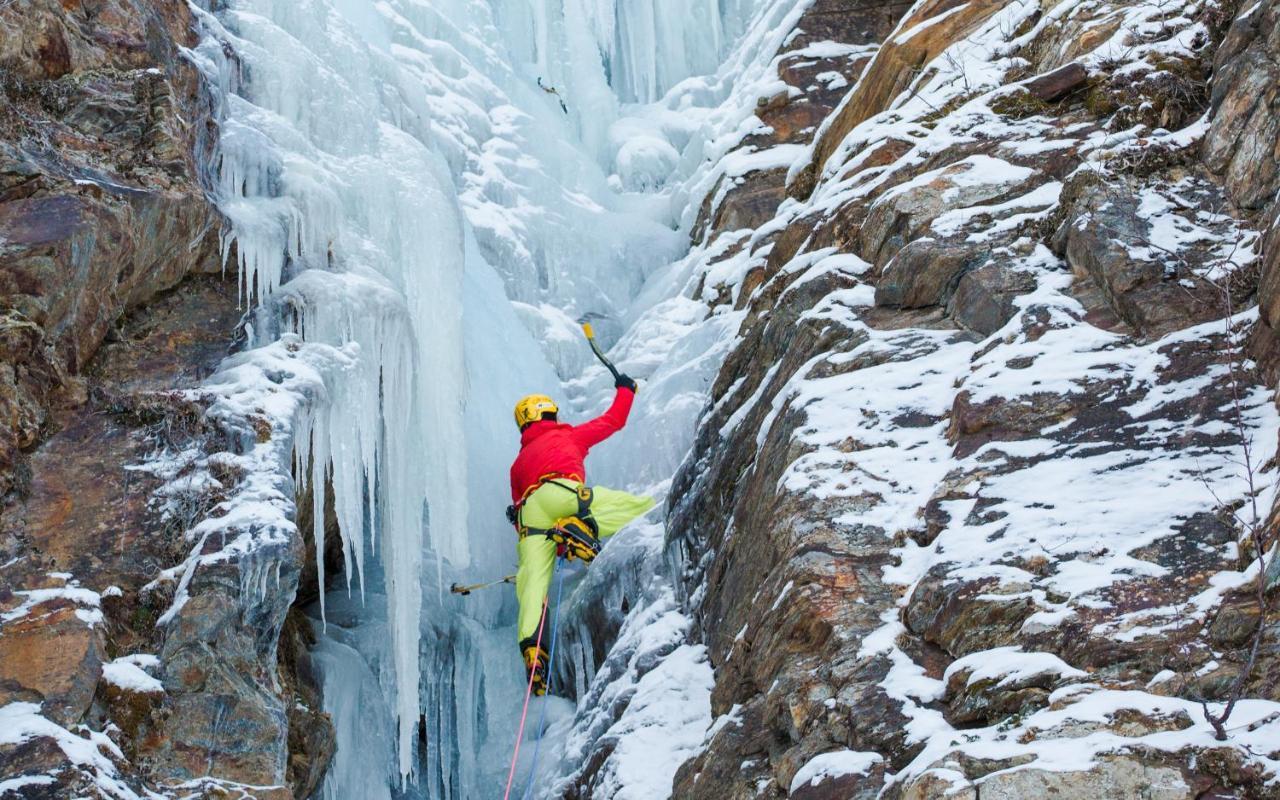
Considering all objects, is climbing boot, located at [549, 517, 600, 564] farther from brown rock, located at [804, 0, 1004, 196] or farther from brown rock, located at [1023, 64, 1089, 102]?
brown rock, located at [1023, 64, 1089, 102]

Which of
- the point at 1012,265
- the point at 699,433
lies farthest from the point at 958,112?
the point at 699,433

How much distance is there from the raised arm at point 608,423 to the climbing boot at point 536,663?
1617 millimetres

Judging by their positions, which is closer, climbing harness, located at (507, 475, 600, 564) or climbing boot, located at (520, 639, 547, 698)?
climbing boot, located at (520, 639, 547, 698)

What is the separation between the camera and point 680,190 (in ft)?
42.7

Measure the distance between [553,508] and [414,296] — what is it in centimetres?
213

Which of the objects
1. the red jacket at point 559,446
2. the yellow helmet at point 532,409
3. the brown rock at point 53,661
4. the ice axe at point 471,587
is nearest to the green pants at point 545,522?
the red jacket at point 559,446

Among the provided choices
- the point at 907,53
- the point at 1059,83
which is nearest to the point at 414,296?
the point at 907,53

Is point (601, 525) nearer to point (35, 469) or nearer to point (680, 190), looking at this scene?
point (35, 469)

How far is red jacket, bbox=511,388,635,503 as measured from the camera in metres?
8.23

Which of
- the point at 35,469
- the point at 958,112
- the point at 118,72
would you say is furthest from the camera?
the point at 118,72

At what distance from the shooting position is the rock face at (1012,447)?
137 inches

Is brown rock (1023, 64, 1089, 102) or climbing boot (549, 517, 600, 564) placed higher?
Answer: brown rock (1023, 64, 1089, 102)

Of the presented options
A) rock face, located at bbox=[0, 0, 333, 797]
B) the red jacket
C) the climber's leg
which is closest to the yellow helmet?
the red jacket

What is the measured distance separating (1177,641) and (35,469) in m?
5.35
